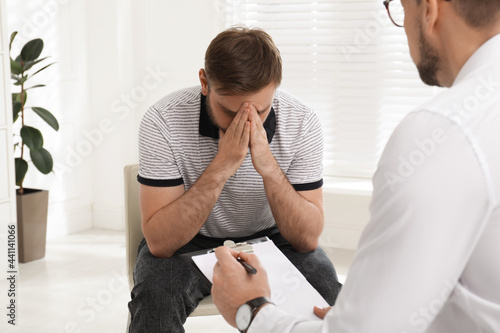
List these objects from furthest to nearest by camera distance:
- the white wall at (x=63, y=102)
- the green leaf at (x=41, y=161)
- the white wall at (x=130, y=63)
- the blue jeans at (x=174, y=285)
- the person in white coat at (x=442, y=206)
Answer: the white wall at (x=130, y=63) → the white wall at (x=63, y=102) → the green leaf at (x=41, y=161) → the blue jeans at (x=174, y=285) → the person in white coat at (x=442, y=206)

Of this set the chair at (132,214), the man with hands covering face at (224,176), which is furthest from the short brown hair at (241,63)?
the chair at (132,214)

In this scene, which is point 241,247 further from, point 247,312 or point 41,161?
point 41,161

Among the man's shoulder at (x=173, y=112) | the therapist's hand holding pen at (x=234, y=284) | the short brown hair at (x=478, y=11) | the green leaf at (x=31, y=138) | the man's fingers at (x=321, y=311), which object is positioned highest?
the short brown hair at (x=478, y=11)

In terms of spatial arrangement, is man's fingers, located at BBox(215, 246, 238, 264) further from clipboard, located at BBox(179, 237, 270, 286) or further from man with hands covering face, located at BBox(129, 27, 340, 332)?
man with hands covering face, located at BBox(129, 27, 340, 332)

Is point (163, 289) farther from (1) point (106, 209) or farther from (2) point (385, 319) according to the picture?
(1) point (106, 209)

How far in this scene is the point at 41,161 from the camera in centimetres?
348

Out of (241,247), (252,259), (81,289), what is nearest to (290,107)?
(241,247)

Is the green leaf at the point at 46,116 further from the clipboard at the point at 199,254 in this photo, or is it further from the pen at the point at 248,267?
the pen at the point at 248,267

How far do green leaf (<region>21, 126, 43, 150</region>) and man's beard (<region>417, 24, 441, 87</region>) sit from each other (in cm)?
279

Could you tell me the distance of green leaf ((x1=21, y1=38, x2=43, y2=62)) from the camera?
341 centimetres

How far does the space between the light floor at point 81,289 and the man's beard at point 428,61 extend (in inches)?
76.6

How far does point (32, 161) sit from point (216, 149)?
1.79m

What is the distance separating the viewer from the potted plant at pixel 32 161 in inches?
134

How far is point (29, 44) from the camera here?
134 inches
